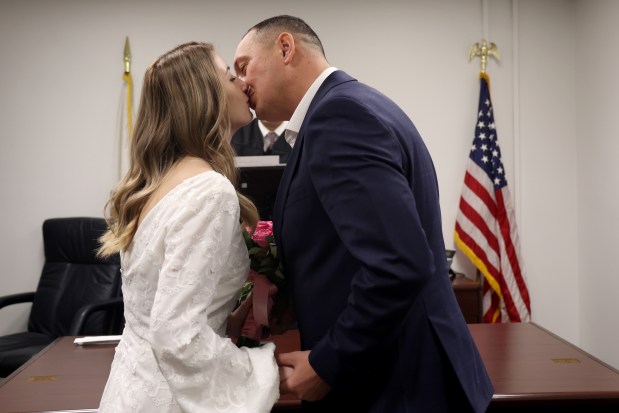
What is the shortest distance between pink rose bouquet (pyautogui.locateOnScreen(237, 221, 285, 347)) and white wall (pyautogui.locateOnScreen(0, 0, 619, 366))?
3.32 meters

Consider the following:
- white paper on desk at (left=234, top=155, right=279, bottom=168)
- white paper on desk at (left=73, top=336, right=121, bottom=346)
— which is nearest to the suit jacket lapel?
white paper on desk at (left=73, top=336, right=121, bottom=346)

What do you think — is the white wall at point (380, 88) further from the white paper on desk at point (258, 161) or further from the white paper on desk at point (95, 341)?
the white paper on desk at point (95, 341)

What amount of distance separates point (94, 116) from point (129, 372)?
A: 350 centimetres

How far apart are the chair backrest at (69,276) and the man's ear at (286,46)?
2804mm

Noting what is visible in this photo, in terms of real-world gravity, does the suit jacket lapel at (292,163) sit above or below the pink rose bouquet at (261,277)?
above

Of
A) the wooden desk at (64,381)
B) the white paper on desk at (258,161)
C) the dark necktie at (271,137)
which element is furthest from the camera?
the dark necktie at (271,137)

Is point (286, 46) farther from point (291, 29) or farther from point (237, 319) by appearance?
point (237, 319)

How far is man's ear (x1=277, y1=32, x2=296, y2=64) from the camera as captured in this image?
1538 mm

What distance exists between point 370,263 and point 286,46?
70cm

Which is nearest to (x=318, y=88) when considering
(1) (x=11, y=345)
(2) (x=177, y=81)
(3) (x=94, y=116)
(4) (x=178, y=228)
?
(2) (x=177, y=81)

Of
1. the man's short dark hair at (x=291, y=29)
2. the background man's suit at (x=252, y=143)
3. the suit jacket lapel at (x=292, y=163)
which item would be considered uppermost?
the man's short dark hair at (x=291, y=29)

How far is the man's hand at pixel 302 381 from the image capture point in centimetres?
120

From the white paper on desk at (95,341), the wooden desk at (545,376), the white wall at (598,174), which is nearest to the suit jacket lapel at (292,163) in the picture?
the wooden desk at (545,376)

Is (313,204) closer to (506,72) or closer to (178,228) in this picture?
(178,228)
